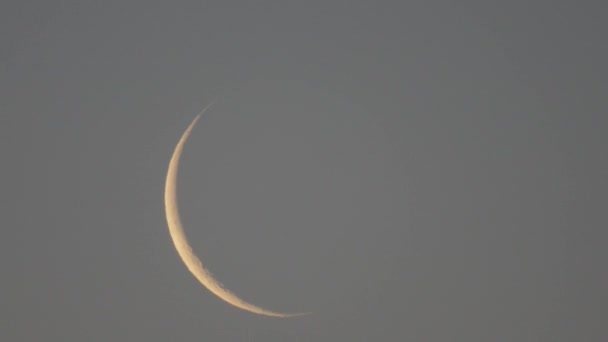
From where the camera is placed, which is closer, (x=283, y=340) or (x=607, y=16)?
(x=283, y=340)

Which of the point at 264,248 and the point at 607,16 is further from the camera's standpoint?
the point at 607,16

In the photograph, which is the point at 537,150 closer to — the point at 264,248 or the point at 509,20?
the point at 509,20

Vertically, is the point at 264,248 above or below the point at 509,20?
below

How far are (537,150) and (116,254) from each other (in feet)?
8.19

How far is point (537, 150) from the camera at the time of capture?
13.3 feet

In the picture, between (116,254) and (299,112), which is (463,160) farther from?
(116,254)

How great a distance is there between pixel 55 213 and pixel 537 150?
2791mm

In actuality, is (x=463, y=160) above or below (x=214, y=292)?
above

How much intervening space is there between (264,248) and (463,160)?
126 centimetres

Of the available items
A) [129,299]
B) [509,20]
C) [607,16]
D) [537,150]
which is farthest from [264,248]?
[607,16]

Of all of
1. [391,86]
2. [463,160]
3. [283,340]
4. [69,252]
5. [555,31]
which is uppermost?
[555,31]

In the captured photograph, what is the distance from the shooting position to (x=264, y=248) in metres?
3.88

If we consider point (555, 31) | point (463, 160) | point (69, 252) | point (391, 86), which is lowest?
point (69, 252)

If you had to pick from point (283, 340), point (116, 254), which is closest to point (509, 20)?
point (283, 340)
